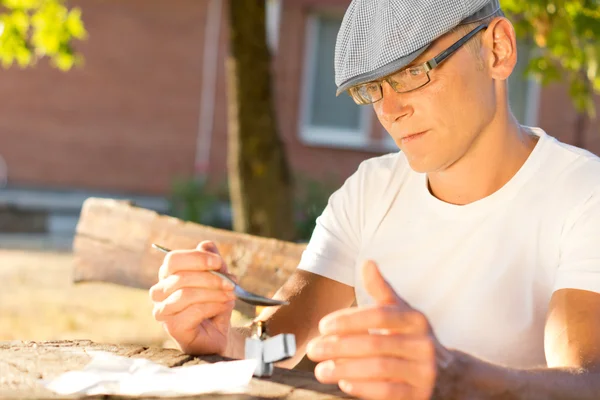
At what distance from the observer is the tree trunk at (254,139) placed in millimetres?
6164

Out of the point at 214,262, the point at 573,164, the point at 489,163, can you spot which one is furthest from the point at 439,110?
the point at 214,262

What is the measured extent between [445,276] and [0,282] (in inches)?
279

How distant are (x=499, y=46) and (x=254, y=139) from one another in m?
4.03

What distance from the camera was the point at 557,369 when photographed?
1.69m

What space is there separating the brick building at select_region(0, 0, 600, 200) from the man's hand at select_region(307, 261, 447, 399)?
12.0 metres

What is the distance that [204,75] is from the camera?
1352 centimetres

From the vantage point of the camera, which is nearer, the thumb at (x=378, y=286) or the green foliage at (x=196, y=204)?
the thumb at (x=378, y=286)

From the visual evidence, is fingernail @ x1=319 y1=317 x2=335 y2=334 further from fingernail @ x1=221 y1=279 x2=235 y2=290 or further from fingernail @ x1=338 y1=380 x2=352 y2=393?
fingernail @ x1=221 y1=279 x2=235 y2=290

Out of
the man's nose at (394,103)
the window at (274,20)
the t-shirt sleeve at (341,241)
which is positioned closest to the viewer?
the man's nose at (394,103)

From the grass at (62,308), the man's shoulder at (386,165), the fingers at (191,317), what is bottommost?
the grass at (62,308)

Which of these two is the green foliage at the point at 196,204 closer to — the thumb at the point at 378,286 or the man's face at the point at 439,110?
the man's face at the point at 439,110

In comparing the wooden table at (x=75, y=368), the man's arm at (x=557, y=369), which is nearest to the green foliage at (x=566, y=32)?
the man's arm at (x=557, y=369)

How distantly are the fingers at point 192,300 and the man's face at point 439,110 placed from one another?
55 cm

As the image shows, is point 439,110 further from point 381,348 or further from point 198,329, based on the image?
point 381,348
